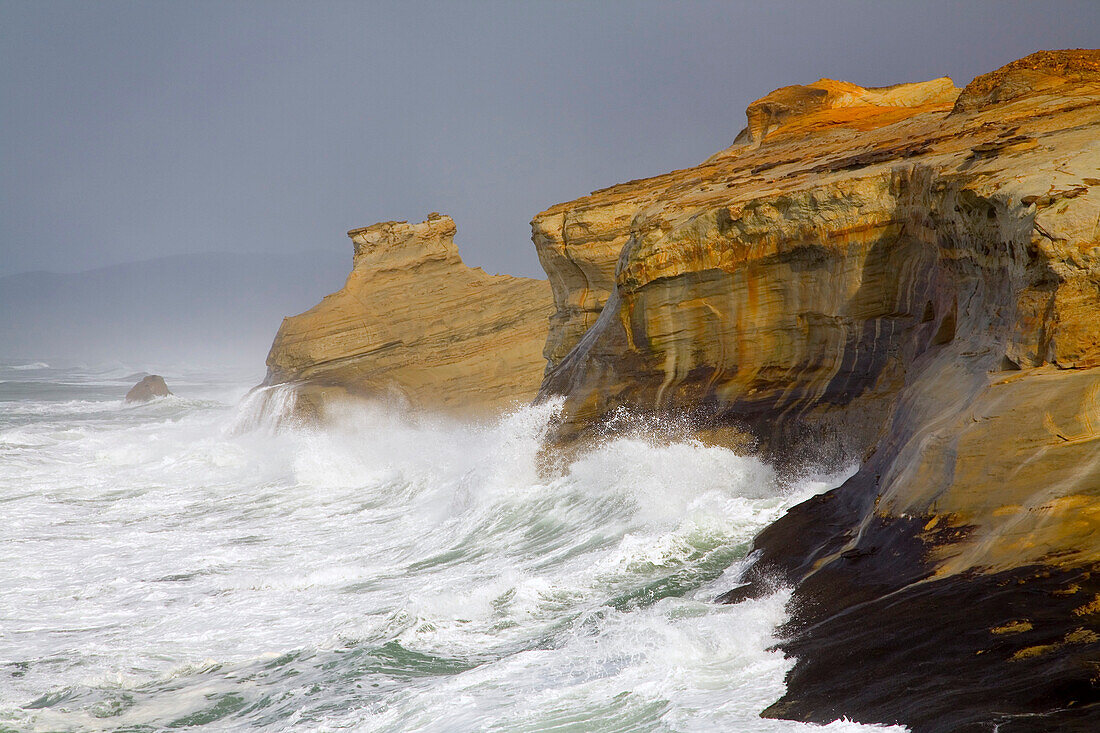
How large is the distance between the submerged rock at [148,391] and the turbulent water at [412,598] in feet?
81.2

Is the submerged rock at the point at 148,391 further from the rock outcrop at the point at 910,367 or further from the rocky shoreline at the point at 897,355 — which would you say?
the rock outcrop at the point at 910,367

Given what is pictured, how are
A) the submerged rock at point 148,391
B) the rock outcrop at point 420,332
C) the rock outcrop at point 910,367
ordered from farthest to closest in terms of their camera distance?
the submerged rock at point 148,391, the rock outcrop at point 420,332, the rock outcrop at point 910,367

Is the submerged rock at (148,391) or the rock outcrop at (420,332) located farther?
the submerged rock at (148,391)

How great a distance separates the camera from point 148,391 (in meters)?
43.5

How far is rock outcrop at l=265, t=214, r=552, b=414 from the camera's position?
968 inches

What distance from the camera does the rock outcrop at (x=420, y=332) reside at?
2458 centimetres

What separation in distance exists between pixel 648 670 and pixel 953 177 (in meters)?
5.13

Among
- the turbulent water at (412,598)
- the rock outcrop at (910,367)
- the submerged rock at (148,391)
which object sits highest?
the submerged rock at (148,391)

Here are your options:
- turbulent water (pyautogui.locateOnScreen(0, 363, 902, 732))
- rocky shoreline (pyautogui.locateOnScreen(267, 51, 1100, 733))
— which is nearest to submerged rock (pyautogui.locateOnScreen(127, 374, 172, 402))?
turbulent water (pyautogui.locateOnScreen(0, 363, 902, 732))

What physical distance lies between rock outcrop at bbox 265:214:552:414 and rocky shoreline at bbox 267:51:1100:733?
6829 mm

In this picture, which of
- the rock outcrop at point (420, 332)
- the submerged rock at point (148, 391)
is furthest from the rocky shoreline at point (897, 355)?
the submerged rock at point (148, 391)

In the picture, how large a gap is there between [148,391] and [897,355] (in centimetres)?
4080

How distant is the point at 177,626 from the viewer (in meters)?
9.30

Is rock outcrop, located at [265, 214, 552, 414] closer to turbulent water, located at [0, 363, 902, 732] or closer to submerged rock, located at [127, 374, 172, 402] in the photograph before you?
turbulent water, located at [0, 363, 902, 732]
